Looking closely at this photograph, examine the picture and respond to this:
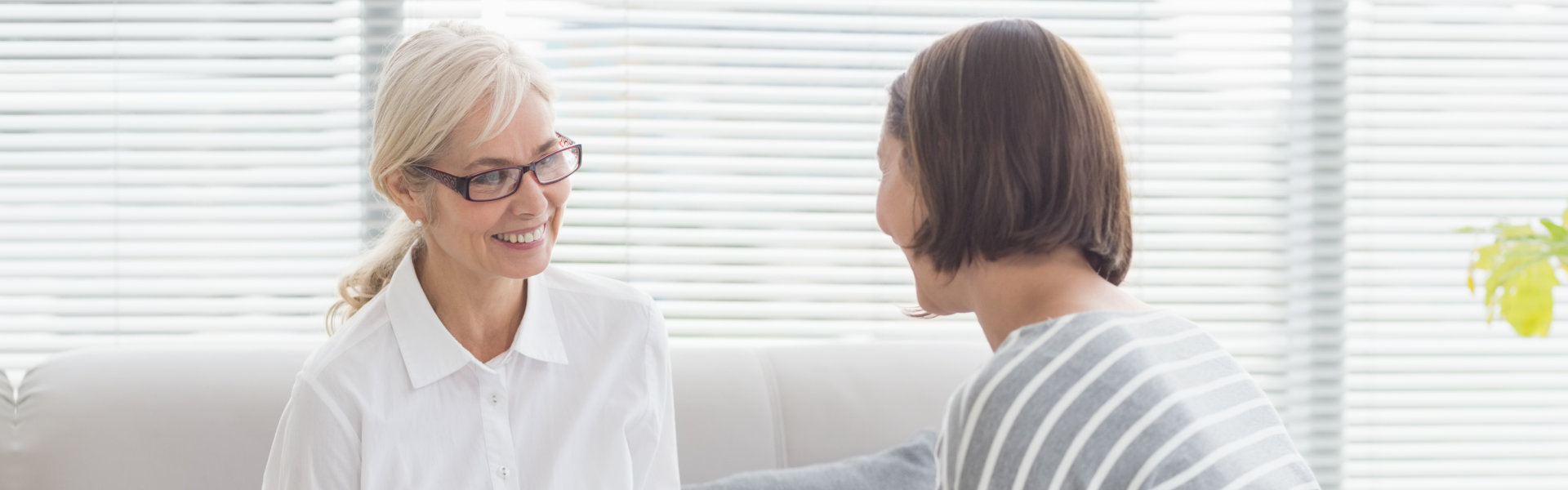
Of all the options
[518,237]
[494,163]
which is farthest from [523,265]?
[494,163]

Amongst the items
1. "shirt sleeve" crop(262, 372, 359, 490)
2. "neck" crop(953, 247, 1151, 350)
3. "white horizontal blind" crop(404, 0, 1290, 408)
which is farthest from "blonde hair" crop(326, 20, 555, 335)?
"white horizontal blind" crop(404, 0, 1290, 408)

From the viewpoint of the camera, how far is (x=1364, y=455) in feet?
7.93

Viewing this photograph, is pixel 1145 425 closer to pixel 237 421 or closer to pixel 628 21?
pixel 237 421

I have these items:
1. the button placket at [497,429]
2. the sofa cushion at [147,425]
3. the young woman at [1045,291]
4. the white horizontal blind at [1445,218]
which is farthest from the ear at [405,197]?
the white horizontal blind at [1445,218]

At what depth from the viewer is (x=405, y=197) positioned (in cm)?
136

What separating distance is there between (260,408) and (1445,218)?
2422mm

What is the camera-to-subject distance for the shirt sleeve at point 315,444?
1.30 metres

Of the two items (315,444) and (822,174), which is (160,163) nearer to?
(315,444)

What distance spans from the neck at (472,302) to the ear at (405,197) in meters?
0.08

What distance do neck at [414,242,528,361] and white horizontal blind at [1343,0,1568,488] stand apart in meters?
1.86

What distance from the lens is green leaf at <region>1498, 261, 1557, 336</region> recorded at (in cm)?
163

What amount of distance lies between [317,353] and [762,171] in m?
1.08

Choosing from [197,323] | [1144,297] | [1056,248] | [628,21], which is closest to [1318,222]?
[1144,297]

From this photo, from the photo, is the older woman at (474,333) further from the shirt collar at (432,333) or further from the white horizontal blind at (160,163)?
the white horizontal blind at (160,163)
